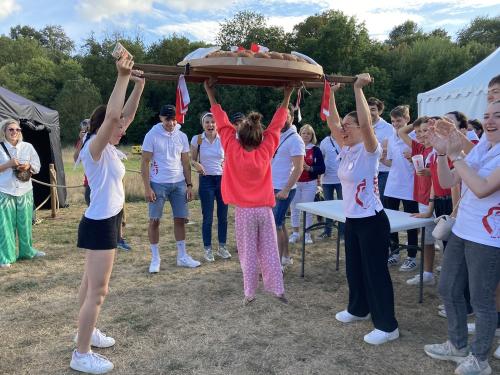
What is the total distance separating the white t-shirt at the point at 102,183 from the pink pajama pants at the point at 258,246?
122 centimetres

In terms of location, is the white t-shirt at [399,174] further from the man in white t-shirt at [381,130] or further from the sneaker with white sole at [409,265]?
the sneaker with white sole at [409,265]

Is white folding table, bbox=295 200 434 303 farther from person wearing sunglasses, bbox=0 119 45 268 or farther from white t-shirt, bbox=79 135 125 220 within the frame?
person wearing sunglasses, bbox=0 119 45 268

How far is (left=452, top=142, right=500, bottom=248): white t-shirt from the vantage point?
2436mm

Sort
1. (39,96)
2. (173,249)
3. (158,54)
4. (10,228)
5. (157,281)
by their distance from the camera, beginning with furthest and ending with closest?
(158,54)
(39,96)
(173,249)
(10,228)
(157,281)

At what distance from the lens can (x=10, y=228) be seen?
5.25m

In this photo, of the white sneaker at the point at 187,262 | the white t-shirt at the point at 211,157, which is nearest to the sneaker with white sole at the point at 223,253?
the white sneaker at the point at 187,262

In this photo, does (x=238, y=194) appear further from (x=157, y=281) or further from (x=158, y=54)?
(x=158, y=54)

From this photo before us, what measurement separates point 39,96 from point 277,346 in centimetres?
4000

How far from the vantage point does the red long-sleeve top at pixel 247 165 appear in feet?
11.3

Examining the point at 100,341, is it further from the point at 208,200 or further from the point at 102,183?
the point at 208,200

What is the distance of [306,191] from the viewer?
5.86 meters

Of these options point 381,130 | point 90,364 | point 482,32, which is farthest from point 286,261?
point 482,32

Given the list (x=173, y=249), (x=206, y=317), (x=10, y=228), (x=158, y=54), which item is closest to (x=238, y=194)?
(x=206, y=317)

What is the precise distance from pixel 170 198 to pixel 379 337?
2.85 meters
